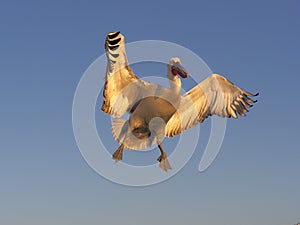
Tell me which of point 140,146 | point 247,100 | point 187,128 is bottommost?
point 140,146

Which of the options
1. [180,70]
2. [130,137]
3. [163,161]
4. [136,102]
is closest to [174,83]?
[180,70]

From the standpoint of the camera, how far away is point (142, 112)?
76.4ft

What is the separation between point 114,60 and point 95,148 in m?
3.65

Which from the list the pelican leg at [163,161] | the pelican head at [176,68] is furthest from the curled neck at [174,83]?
the pelican leg at [163,161]

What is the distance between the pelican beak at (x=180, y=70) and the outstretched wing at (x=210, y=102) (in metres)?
2.22

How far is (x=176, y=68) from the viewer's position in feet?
80.6

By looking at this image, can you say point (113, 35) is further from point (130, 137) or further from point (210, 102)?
point (210, 102)

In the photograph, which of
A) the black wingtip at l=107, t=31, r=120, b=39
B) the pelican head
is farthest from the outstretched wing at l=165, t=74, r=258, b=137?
the black wingtip at l=107, t=31, r=120, b=39

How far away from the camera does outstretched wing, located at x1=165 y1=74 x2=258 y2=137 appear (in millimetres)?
26859

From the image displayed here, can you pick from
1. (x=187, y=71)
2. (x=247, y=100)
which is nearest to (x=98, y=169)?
(x=187, y=71)

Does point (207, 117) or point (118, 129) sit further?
point (207, 117)

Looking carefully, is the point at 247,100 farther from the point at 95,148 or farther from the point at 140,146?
the point at 95,148

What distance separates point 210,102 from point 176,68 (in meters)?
4.72

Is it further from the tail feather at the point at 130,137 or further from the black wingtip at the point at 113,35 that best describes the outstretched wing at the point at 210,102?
the black wingtip at the point at 113,35
